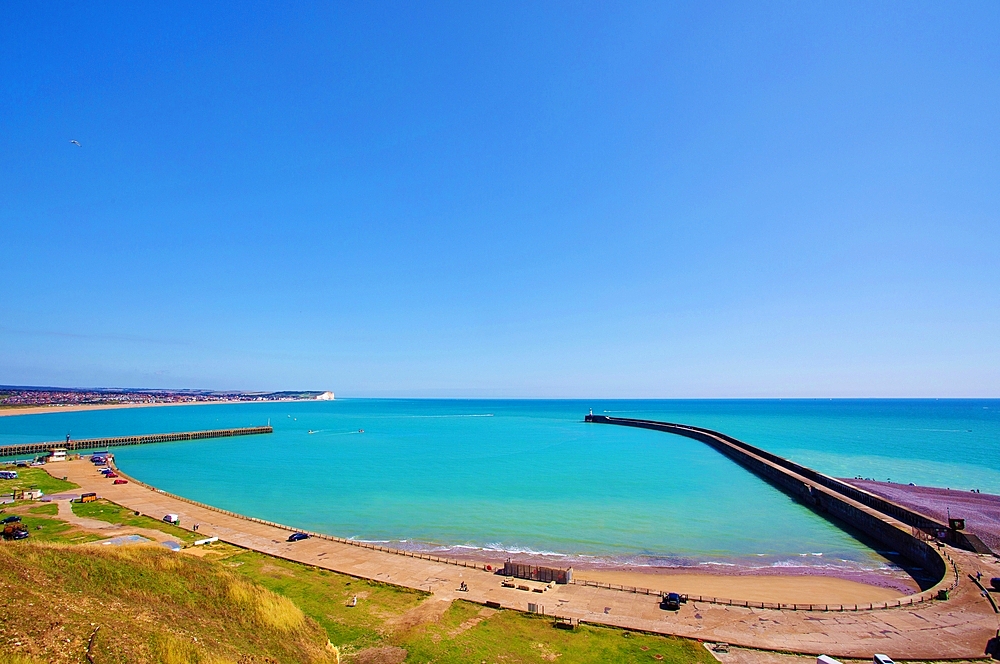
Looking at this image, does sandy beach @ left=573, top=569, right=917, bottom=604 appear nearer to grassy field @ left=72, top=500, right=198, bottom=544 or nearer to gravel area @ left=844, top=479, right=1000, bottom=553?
gravel area @ left=844, top=479, right=1000, bottom=553

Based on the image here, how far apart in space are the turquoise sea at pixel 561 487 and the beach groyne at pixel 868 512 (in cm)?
195

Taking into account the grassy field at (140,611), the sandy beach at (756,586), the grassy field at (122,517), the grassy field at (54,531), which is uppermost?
the grassy field at (140,611)

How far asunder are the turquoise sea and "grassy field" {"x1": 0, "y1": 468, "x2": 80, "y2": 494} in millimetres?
10317

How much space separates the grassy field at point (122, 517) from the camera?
35356mm

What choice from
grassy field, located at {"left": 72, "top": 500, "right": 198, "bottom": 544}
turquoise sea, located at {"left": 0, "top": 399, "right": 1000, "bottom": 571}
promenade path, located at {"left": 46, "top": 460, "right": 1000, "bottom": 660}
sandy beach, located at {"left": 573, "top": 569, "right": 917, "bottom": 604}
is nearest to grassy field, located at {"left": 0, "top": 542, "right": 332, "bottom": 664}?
→ promenade path, located at {"left": 46, "top": 460, "right": 1000, "bottom": 660}

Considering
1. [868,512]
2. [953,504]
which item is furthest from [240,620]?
[953,504]

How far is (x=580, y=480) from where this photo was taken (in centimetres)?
6450

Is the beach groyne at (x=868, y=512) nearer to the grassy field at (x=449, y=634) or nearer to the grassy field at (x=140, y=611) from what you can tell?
the grassy field at (x=449, y=634)

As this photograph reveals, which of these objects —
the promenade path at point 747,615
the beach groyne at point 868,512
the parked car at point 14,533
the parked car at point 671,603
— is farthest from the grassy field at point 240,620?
the beach groyne at point 868,512

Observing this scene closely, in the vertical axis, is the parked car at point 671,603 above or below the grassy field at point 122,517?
above

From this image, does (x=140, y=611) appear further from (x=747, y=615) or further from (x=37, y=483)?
(x=37, y=483)

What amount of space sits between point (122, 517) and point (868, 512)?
61.1 meters

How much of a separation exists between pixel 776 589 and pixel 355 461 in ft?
221

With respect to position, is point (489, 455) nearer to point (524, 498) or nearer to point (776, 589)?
point (524, 498)
